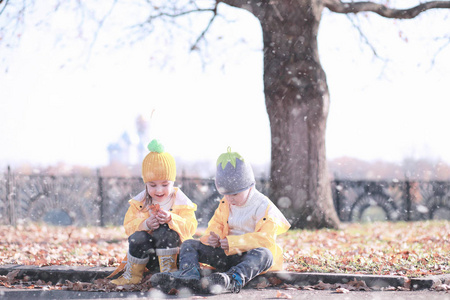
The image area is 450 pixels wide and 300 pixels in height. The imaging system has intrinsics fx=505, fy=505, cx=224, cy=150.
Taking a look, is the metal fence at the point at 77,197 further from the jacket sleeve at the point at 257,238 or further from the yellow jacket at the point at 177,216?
the jacket sleeve at the point at 257,238

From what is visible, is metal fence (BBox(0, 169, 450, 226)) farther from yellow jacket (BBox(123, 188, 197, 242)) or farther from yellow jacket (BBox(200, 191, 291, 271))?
yellow jacket (BBox(200, 191, 291, 271))

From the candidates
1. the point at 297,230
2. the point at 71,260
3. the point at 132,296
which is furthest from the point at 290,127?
the point at 132,296

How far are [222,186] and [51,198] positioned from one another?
1059 cm

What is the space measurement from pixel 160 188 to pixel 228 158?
27.9 inches

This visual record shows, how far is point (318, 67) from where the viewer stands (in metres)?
10.0

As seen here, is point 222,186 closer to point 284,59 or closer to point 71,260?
point 71,260

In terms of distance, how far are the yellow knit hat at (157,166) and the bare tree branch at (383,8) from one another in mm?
7309

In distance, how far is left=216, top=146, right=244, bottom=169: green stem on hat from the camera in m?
4.51

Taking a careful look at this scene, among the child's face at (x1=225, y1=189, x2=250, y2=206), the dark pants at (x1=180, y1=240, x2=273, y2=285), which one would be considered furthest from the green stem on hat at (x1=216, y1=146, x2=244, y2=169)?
the dark pants at (x1=180, y1=240, x2=273, y2=285)

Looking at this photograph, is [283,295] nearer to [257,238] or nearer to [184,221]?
[257,238]

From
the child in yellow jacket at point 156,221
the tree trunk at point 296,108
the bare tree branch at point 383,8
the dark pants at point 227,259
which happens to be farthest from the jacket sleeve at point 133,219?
→ the bare tree branch at point 383,8

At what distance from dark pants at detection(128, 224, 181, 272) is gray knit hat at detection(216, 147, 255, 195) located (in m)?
0.63

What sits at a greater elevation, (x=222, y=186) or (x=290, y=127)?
(x=290, y=127)

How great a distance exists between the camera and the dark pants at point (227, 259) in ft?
14.0
